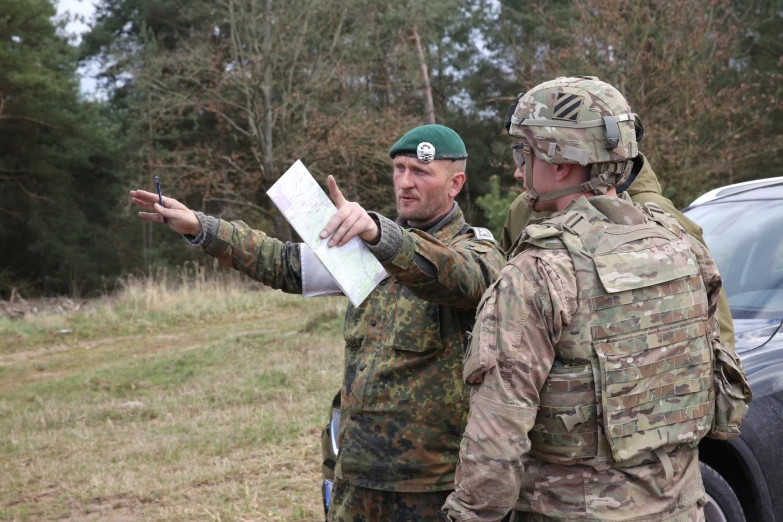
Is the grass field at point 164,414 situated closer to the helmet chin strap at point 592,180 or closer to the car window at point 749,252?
the car window at point 749,252

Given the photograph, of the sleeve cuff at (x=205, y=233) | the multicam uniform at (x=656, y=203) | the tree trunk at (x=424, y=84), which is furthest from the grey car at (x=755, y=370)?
the tree trunk at (x=424, y=84)

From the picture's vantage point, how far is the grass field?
16.9ft

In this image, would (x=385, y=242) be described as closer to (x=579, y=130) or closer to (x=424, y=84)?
(x=579, y=130)

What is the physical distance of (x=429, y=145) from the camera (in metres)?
2.97

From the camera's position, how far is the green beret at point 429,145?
296 centimetres

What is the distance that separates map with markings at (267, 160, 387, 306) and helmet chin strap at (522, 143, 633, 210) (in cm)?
53

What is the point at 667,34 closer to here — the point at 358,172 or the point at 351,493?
the point at 358,172

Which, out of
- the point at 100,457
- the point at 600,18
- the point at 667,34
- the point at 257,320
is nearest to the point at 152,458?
the point at 100,457


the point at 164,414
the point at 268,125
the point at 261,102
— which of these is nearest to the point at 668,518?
the point at 164,414

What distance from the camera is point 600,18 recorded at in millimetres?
15297

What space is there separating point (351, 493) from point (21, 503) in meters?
3.41

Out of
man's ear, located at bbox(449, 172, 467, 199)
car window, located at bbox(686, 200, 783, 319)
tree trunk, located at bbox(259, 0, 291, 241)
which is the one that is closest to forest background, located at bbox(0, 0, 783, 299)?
tree trunk, located at bbox(259, 0, 291, 241)

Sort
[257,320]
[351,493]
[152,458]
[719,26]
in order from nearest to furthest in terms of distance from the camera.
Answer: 1. [351,493]
2. [152,458]
3. [257,320]
4. [719,26]

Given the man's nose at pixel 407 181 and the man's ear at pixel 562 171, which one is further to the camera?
the man's nose at pixel 407 181
